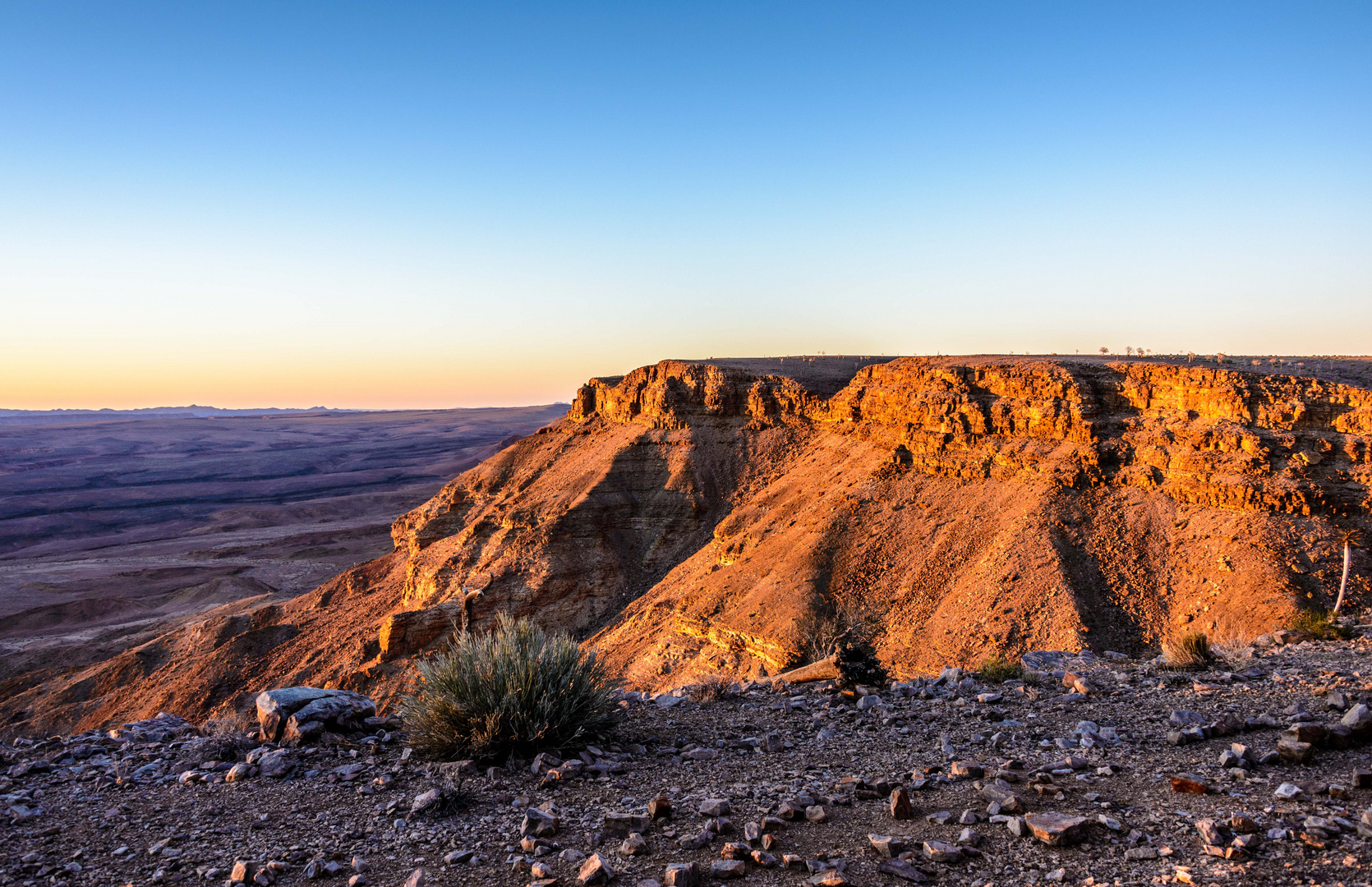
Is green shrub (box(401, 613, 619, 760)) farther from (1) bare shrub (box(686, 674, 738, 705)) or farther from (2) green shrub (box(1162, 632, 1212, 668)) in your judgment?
(2) green shrub (box(1162, 632, 1212, 668))

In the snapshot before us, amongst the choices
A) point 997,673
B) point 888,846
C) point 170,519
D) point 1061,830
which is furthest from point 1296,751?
Result: point 170,519

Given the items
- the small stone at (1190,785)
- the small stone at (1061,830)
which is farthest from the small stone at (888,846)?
the small stone at (1190,785)

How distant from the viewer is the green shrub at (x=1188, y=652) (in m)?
8.20

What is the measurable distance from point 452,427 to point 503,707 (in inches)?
7187

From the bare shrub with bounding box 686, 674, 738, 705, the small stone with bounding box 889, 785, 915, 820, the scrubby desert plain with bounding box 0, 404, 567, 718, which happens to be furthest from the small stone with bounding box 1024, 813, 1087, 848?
the scrubby desert plain with bounding box 0, 404, 567, 718

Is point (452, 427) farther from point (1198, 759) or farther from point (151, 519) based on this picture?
point (1198, 759)

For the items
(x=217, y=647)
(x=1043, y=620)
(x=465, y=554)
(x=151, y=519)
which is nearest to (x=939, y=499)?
(x=1043, y=620)

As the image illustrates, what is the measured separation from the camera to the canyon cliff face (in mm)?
15562

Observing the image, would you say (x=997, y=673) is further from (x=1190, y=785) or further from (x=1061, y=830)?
(x=1061, y=830)

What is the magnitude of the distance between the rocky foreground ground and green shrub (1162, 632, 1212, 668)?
73cm

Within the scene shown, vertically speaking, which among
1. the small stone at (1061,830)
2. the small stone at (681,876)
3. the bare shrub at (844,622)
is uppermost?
the small stone at (1061,830)

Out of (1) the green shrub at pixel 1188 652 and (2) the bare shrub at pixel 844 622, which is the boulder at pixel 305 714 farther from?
(2) the bare shrub at pixel 844 622

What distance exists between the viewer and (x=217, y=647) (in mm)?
29219

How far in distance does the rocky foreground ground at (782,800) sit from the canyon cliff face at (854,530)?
9.28 metres
